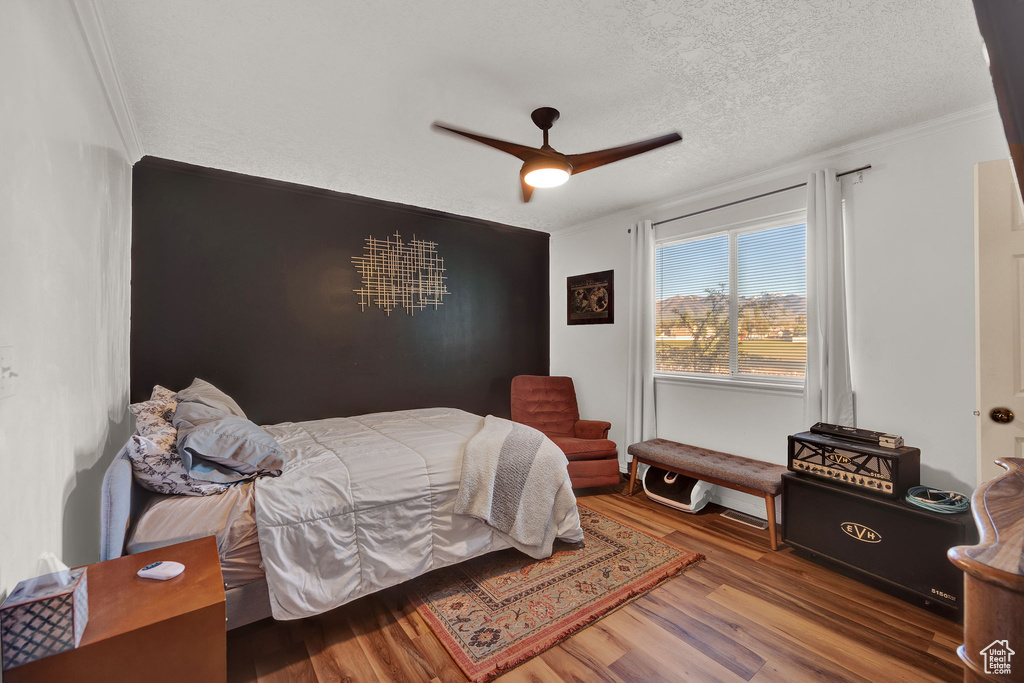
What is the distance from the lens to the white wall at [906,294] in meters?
2.48

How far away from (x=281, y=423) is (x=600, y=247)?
138 inches

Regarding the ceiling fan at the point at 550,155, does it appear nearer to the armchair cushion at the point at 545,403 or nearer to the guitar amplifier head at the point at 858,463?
the guitar amplifier head at the point at 858,463

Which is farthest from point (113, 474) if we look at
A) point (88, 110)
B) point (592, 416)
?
point (592, 416)

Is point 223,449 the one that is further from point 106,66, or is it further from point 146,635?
point 106,66

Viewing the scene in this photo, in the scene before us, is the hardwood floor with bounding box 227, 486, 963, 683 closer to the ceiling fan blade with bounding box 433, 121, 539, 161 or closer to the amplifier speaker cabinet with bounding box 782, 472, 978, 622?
the amplifier speaker cabinet with bounding box 782, 472, 978, 622

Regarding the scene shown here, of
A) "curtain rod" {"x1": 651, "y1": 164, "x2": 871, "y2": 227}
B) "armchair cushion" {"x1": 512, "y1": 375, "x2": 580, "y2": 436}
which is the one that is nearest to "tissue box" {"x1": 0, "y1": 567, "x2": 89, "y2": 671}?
"armchair cushion" {"x1": 512, "y1": 375, "x2": 580, "y2": 436}

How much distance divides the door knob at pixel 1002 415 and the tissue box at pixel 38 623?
3426 mm

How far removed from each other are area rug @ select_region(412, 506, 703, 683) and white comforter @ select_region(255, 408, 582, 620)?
0.63 feet

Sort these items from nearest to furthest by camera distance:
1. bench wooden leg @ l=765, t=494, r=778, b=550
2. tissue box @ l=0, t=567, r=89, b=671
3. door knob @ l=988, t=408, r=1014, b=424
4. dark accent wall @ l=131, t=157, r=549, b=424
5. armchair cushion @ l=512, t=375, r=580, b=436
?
tissue box @ l=0, t=567, r=89, b=671, door knob @ l=988, t=408, r=1014, b=424, bench wooden leg @ l=765, t=494, r=778, b=550, dark accent wall @ l=131, t=157, r=549, b=424, armchair cushion @ l=512, t=375, r=580, b=436

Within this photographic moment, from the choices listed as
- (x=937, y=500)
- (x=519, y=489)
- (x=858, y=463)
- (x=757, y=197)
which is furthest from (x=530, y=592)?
(x=757, y=197)

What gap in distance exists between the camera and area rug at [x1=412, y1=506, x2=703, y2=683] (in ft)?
6.35

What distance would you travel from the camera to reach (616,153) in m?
2.36

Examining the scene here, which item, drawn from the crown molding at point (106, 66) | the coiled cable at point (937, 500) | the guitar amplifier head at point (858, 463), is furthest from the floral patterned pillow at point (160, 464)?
the coiled cable at point (937, 500)

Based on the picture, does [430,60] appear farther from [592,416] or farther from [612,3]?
[592,416]
